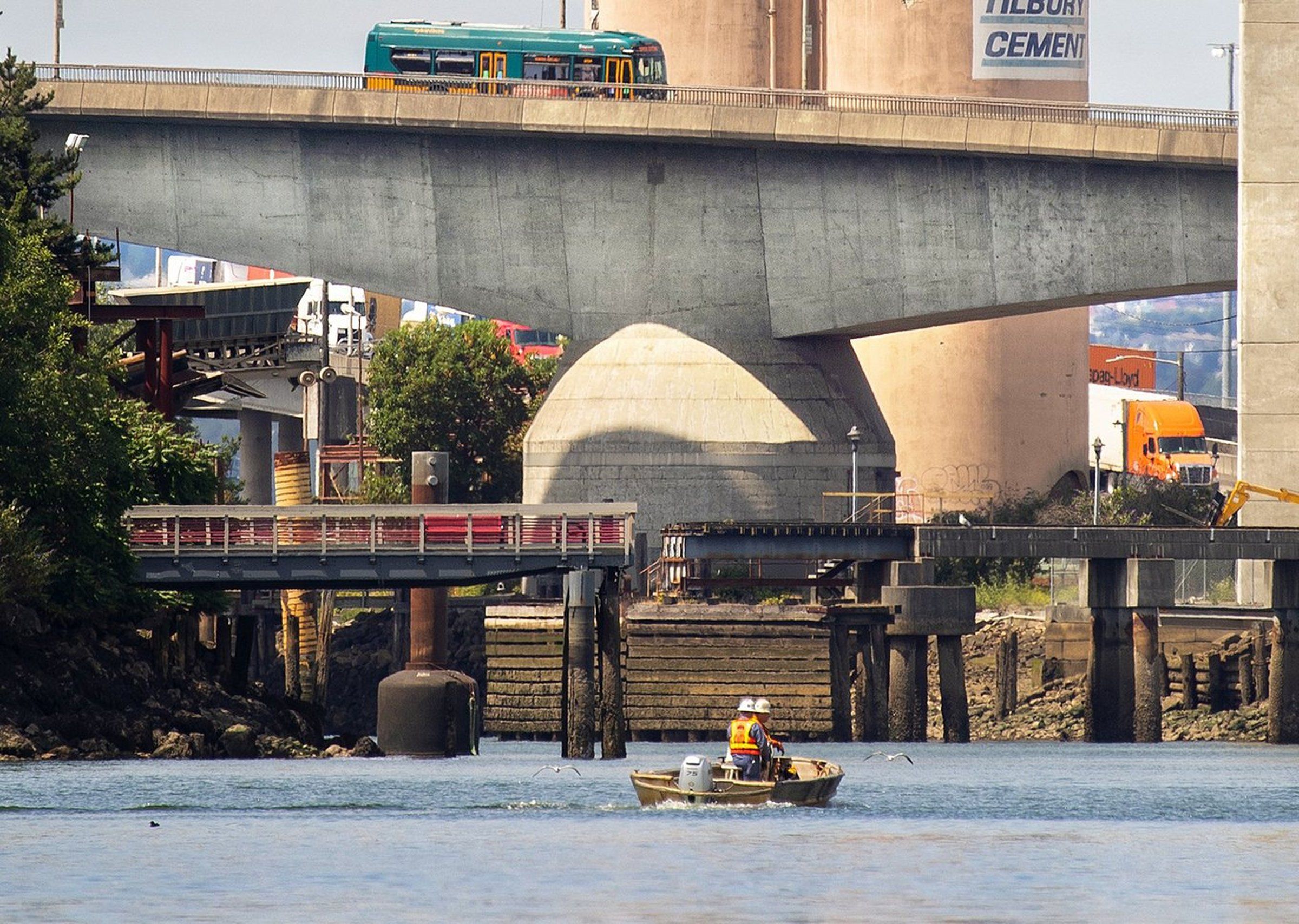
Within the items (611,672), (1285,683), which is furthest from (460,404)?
(611,672)

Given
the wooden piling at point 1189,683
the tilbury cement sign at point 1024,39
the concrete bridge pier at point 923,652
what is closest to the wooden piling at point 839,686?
the concrete bridge pier at point 923,652

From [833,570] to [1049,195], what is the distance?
566 inches

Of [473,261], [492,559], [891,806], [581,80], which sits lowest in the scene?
[891,806]

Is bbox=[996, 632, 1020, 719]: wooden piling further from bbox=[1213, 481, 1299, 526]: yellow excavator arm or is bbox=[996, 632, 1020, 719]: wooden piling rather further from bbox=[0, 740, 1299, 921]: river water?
bbox=[0, 740, 1299, 921]: river water

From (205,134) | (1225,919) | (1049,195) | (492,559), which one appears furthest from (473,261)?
(1225,919)

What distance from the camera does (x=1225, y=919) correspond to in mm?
43375

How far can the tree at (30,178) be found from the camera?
8119 centimetres

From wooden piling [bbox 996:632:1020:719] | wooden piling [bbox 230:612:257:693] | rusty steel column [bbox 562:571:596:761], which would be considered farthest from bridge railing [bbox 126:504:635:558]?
wooden piling [bbox 996:632:1020:719]

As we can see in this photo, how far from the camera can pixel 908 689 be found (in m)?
93.6

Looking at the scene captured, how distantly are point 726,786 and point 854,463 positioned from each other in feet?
142

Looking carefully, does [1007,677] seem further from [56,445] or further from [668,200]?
[56,445]

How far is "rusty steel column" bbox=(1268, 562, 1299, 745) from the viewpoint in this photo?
91938 mm

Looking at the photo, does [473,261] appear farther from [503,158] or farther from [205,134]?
[205,134]

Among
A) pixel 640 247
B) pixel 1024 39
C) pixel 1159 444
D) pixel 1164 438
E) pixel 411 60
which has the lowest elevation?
pixel 1159 444
